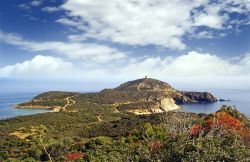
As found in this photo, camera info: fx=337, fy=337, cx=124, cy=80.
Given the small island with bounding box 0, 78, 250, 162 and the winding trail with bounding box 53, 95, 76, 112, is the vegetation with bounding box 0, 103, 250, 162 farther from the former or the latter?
the winding trail with bounding box 53, 95, 76, 112

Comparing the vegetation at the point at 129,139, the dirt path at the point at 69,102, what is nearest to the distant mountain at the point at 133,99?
the dirt path at the point at 69,102

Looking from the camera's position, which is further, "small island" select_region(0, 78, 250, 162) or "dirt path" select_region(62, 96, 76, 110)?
"dirt path" select_region(62, 96, 76, 110)

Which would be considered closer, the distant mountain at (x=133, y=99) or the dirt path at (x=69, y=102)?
the dirt path at (x=69, y=102)

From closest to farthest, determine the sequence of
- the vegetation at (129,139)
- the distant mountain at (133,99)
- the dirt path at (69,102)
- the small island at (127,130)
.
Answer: the vegetation at (129,139)
the small island at (127,130)
the dirt path at (69,102)
the distant mountain at (133,99)

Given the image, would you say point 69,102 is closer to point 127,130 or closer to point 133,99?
point 133,99

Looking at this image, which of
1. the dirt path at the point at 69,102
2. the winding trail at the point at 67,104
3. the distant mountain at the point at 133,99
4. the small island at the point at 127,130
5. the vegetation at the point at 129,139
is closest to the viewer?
the vegetation at the point at 129,139

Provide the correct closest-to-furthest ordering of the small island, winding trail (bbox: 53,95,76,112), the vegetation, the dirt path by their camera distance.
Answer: the vegetation
the small island
winding trail (bbox: 53,95,76,112)
the dirt path

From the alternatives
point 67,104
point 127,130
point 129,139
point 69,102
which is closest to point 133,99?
point 69,102

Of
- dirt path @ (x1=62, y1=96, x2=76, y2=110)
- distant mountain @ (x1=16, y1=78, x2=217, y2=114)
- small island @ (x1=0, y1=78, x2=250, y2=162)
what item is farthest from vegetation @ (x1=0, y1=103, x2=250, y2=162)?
distant mountain @ (x1=16, y1=78, x2=217, y2=114)

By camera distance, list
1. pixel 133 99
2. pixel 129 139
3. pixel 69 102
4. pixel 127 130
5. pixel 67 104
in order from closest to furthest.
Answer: pixel 129 139 → pixel 127 130 → pixel 67 104 → pixel 69 102 → pixel 133 99

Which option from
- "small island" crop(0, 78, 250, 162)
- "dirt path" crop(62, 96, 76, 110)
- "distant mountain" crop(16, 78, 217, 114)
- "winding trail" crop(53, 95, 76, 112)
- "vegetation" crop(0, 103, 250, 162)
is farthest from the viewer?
"distant mountain" crop(16, 78, 217, 114)

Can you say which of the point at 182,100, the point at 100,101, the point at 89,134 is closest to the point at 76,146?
the point at 89,134

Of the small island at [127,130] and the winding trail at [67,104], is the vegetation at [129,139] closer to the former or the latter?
the small island at [127,130]
